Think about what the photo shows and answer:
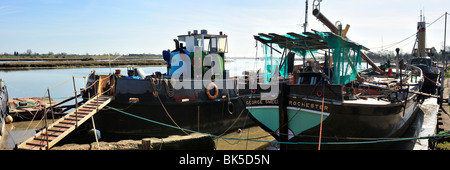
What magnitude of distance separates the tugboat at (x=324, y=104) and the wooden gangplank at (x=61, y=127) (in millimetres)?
5369

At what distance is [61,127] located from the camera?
10508mm

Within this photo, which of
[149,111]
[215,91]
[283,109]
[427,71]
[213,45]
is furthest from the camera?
[427,71]

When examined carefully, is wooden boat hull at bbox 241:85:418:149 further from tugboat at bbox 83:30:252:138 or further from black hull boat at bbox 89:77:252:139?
black hull boat at bbox 89:77:252:139

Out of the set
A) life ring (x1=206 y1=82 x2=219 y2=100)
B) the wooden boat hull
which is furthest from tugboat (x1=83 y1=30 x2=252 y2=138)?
the wooden boat hull

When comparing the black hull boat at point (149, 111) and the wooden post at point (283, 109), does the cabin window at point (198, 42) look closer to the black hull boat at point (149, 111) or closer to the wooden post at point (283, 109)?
the black hull boat at point (149, 111)

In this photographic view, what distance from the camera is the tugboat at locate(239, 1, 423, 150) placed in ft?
31.1

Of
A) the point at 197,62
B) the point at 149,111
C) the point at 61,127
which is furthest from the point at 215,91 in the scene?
the point at 61,127

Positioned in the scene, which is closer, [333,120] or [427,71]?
[333,120]

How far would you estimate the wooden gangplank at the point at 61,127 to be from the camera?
30.4 feet

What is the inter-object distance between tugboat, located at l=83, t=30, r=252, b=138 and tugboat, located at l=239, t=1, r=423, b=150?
1.49m

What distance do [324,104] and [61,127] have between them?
8308 millimetres

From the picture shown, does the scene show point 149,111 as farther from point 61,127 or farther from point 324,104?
point 324,104

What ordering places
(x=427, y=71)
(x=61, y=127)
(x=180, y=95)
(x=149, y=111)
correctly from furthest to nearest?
(x=427, y=71), (x=180, y=95), (x=149, y=111), (x=61, y=127)
